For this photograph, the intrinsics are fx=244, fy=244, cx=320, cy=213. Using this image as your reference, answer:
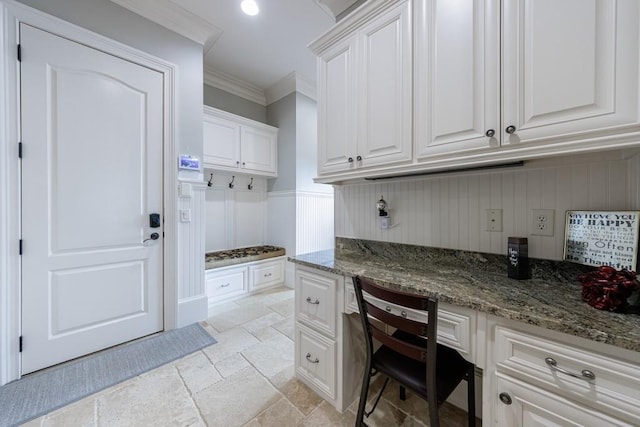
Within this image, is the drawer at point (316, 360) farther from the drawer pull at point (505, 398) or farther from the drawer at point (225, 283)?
the drawer at point (225, 283)

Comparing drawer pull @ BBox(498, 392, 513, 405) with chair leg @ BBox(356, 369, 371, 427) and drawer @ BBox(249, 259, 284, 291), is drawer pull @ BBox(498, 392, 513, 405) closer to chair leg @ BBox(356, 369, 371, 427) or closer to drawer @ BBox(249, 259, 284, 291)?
chair leg @ BBox(356, 369, 371, 427)

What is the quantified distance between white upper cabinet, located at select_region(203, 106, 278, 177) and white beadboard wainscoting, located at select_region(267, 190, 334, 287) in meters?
0.50

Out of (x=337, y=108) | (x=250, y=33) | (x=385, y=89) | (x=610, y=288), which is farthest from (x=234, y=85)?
(x=610, y=288)

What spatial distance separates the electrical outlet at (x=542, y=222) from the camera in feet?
3.83

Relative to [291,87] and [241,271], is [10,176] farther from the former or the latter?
[291,87]

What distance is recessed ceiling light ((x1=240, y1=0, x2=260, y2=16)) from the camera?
2.14 meters

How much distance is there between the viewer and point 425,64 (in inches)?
48.2

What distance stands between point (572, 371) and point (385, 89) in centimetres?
139

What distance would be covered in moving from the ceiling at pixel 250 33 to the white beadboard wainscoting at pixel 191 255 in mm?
1522

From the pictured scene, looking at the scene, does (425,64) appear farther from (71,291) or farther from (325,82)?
(71,291)

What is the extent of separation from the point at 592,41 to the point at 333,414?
2.00 meters

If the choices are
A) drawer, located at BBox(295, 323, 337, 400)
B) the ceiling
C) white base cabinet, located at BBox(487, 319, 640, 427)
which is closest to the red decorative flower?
white base cabinet, located at BBox(487, 319, 640, 427)

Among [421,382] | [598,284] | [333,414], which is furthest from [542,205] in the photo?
[333,414]

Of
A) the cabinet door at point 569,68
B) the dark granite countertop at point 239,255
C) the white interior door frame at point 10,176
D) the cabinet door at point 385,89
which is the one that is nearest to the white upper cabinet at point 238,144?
the dark granite countertop at point 239,255
